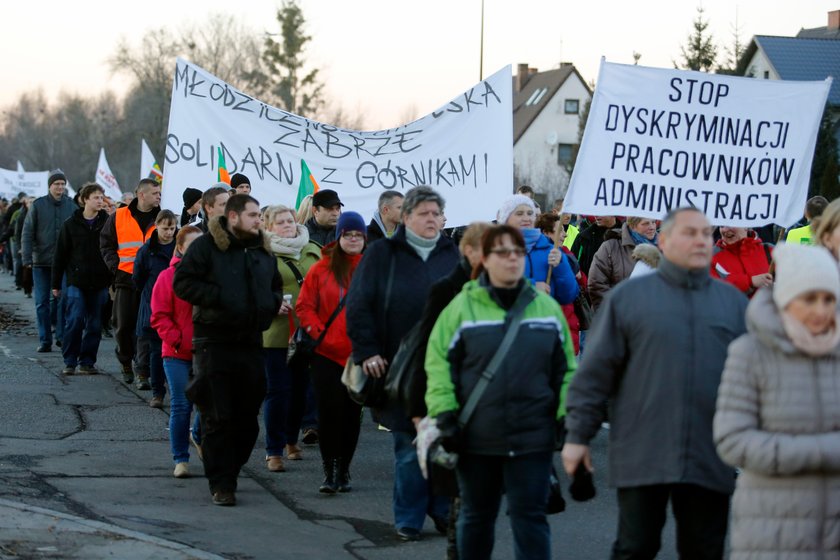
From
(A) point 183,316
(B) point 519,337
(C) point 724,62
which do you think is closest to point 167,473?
(A) point 183,316

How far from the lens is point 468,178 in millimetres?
11594

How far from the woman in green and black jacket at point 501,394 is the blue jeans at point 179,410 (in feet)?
11.8

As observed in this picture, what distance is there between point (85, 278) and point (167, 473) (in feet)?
18.5

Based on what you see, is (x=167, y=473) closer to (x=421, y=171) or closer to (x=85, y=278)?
(x=421, y=171)

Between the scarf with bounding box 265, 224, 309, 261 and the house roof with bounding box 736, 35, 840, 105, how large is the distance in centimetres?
5351

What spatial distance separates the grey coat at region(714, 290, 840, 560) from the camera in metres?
4.66

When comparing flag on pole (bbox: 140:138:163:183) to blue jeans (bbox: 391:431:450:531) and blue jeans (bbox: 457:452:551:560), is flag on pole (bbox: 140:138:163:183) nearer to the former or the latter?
blue jeans (bbox: 391:431:450:531)

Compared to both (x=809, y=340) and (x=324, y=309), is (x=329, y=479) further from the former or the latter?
(x=809, y=340)

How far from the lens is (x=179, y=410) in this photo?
30.6 feet

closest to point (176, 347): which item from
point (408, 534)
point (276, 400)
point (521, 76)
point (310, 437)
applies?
point (276, 400)

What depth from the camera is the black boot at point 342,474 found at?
8.70 meters

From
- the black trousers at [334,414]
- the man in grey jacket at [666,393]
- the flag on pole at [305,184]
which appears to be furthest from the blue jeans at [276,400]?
the man in grey jacket at [666,393]

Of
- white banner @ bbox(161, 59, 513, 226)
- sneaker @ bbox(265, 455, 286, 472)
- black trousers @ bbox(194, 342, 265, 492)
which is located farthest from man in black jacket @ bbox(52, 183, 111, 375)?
black trousers @ bbox(194, 342, 265, 492)

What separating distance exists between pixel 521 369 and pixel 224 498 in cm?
305
